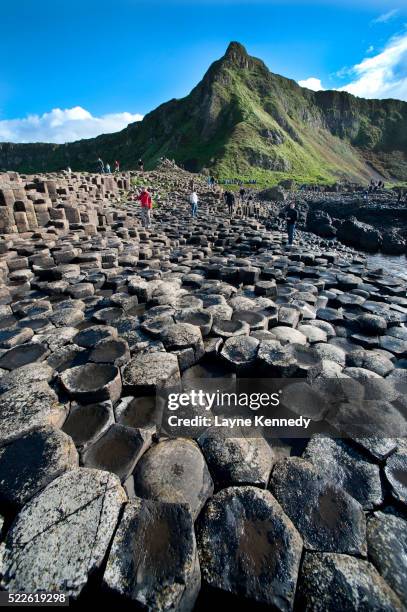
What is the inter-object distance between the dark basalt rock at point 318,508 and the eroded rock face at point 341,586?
96 millimetres

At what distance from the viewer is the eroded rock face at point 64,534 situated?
1.91 metres

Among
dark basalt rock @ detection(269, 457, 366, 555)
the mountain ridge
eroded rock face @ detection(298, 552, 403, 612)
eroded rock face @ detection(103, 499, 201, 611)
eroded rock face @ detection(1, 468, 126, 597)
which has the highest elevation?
the mountain ridge

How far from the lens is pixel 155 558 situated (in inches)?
79.1

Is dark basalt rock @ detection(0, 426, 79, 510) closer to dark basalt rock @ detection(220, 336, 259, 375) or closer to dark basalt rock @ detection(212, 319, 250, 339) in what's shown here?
dark basalt rock @ detection(220, 336, 259, 375)

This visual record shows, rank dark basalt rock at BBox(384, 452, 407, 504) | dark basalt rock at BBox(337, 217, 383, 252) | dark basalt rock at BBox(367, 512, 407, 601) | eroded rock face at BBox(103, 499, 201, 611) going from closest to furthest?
eroded rock face at BBox(103, 499, 201, 611)
dark basalt rock at BBox(367, 512, 407, 601)
dark basalt rock at BBox(384, 452, 407, 504)
dark basalt rock at BBox(337, 217, 383, 252)

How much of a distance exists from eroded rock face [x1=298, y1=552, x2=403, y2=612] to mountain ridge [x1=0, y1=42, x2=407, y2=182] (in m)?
66.4

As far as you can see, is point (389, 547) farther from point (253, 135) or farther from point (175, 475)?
point (253, 135)

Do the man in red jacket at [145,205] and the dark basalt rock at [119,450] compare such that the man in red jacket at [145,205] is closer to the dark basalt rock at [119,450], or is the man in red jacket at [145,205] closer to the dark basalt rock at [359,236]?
the dark basalt rock at [119,450]

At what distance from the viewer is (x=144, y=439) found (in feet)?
9.84

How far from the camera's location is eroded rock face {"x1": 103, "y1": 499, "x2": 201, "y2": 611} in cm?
184

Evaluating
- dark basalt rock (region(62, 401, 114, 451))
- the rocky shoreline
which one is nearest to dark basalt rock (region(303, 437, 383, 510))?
the rocky shoreline

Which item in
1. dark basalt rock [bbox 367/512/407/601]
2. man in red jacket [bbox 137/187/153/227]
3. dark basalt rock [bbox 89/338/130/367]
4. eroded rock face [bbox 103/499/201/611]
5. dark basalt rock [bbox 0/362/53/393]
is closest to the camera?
eroded rock face [bbox 103/499/201/611]

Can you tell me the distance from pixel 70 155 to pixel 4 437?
13318 centimetres

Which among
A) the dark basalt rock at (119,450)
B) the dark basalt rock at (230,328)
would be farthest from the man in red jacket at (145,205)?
the dark basalt rock at (119,450)
